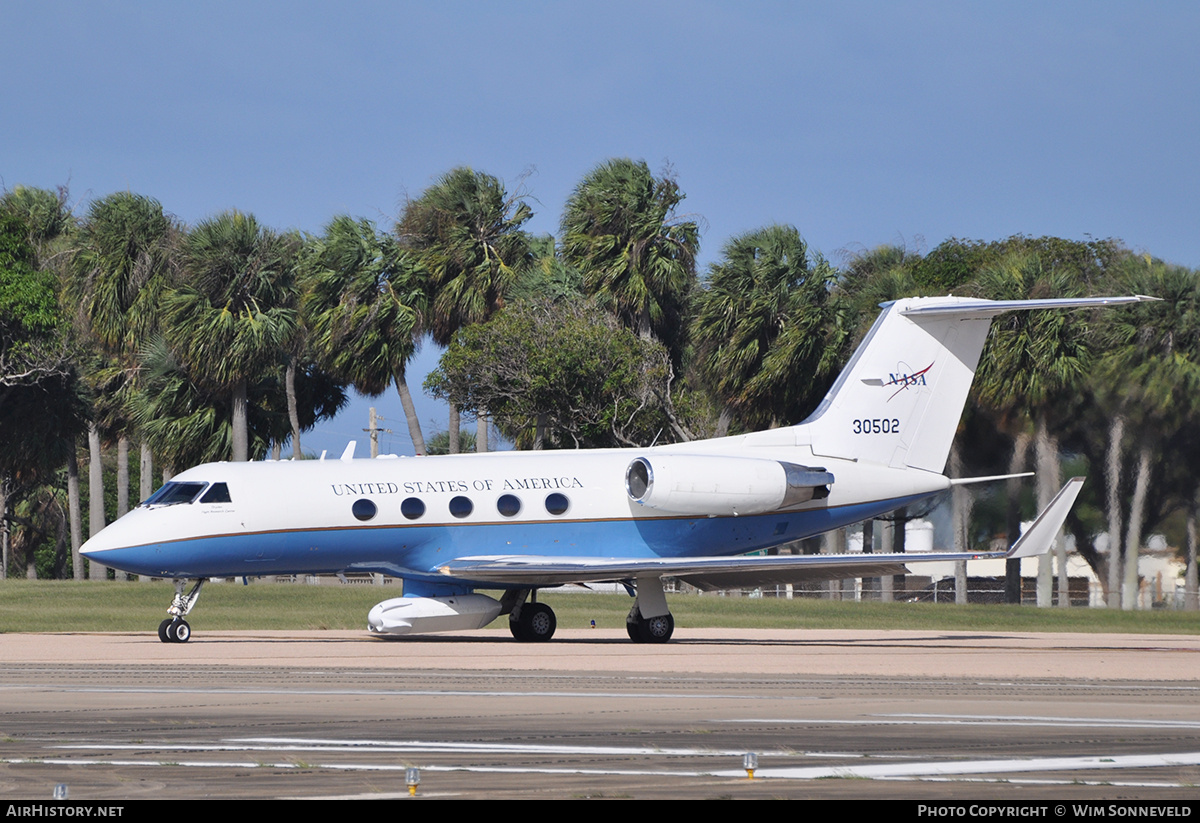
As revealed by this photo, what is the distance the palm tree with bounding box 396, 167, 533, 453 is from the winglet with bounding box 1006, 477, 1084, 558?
113 ft

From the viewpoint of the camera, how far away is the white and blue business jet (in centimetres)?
2566

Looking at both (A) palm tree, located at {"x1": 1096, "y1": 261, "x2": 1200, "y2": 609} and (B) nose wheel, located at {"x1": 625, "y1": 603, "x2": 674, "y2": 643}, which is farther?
(A) palm tree, located at {"x1": 1096, "y1": 261, "x2": 1200, "y2": 609}

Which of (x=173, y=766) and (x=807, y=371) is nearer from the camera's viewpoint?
(x=173, y=766)

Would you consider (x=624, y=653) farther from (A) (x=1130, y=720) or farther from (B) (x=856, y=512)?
(A) (x=1130, y=720)

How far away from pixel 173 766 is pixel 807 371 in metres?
44.8

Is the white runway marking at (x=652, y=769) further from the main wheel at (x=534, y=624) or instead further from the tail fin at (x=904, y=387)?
the tail fin at (x=904, y=387)

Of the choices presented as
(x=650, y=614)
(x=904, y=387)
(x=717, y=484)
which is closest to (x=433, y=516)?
(x=650, y=614)

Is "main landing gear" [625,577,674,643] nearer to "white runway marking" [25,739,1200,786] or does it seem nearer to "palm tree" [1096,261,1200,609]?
"white runway marking" [25,739,1200,786]

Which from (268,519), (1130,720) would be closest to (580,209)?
(268,519)

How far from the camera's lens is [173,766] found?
9469 millimetres

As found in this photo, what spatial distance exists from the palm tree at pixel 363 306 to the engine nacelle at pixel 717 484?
29060mm

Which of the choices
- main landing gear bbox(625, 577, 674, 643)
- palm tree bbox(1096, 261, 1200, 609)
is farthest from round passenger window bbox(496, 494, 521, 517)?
palm tree bbox(1096, 261, 1200, 609)
